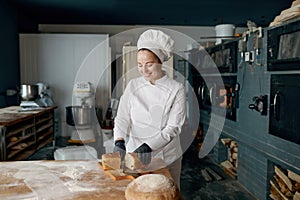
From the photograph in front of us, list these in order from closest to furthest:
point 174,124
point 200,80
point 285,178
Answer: point 174,124 → point 285,178 → point 200,80

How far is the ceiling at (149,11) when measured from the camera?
412cm

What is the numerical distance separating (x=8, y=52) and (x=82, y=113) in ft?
4.64

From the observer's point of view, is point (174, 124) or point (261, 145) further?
point (261, 145)

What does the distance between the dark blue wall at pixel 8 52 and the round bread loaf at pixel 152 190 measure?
3.59 meters

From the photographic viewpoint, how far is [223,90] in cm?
334

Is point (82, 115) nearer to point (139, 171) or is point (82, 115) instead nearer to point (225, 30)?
point (225, 30)

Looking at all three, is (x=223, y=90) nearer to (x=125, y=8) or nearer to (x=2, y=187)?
(x=125, y=8)

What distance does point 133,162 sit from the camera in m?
1.18

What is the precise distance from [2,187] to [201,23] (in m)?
5.22

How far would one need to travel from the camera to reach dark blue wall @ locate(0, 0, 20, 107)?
402 centimetres

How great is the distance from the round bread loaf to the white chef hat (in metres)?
0.66

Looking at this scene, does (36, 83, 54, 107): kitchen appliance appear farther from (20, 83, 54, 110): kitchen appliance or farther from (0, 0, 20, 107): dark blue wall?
(0, 0, 20, 107): dark blue wall

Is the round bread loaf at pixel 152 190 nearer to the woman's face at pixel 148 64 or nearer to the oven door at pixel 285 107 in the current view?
the woman's face at pixel 148 64

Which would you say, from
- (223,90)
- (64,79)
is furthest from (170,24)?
(223,90)
